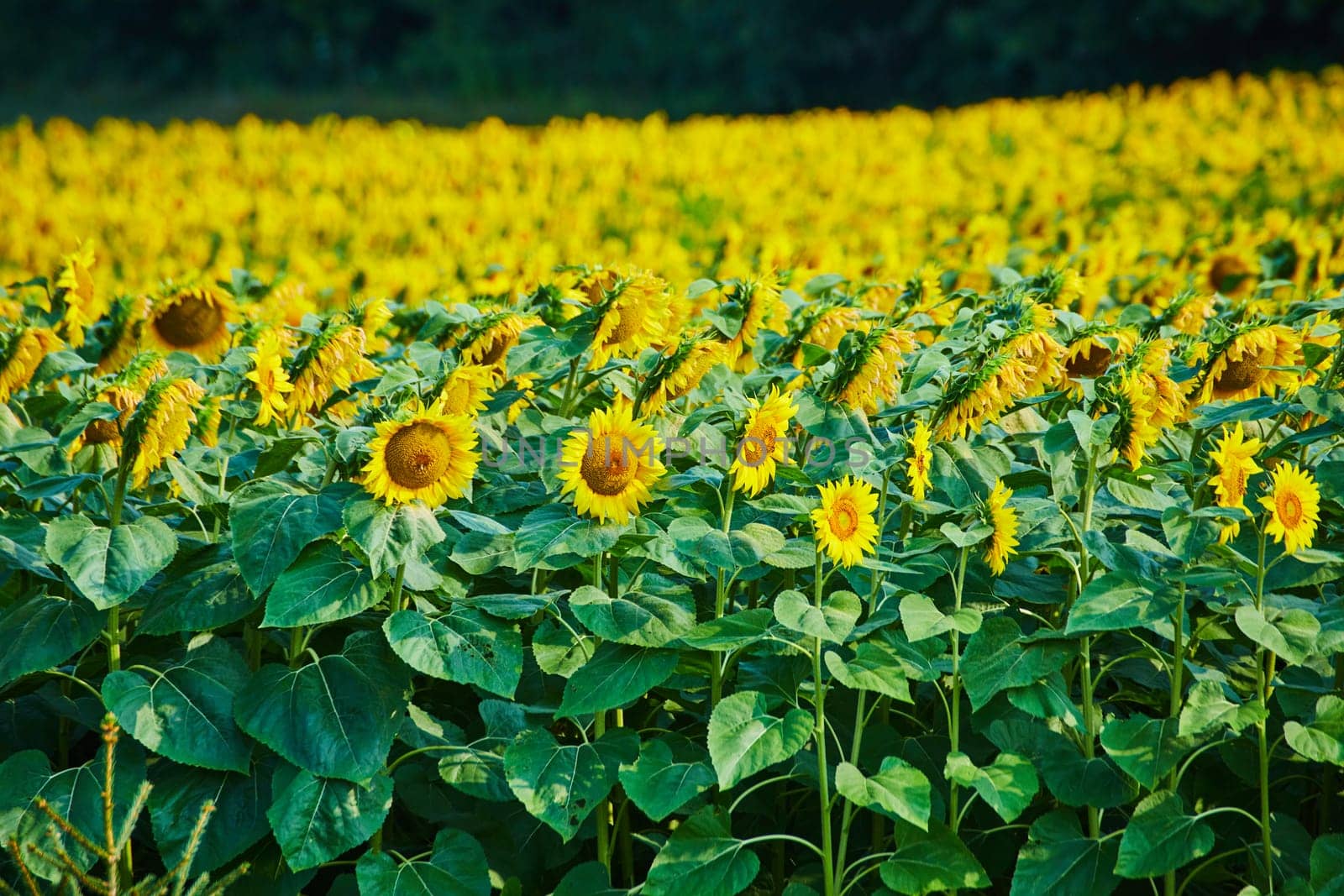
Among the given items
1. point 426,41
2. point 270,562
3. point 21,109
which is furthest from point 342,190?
point 21,109

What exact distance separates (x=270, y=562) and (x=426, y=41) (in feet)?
70.7

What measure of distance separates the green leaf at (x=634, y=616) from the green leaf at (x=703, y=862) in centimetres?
30

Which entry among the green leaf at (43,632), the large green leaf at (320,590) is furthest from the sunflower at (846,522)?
the green leaf at (43,632)

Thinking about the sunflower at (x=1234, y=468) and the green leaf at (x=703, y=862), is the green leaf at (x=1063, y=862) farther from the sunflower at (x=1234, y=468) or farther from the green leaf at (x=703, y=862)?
the sunflower at (x=1234, y=468)

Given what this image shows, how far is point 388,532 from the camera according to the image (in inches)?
89.3

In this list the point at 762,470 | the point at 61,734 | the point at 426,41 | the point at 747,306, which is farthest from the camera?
the point at 426,41

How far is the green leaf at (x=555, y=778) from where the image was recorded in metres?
2.29

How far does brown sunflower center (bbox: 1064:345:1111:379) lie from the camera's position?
3027 mm

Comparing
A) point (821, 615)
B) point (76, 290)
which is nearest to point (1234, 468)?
point (821, 615)

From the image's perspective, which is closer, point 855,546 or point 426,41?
point 855,546

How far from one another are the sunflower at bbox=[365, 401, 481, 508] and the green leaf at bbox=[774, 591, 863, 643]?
1.87 ft

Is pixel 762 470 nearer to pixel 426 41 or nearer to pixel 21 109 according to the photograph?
pixel 426 41

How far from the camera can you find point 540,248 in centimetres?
564

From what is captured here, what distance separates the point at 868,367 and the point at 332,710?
3.61ft
